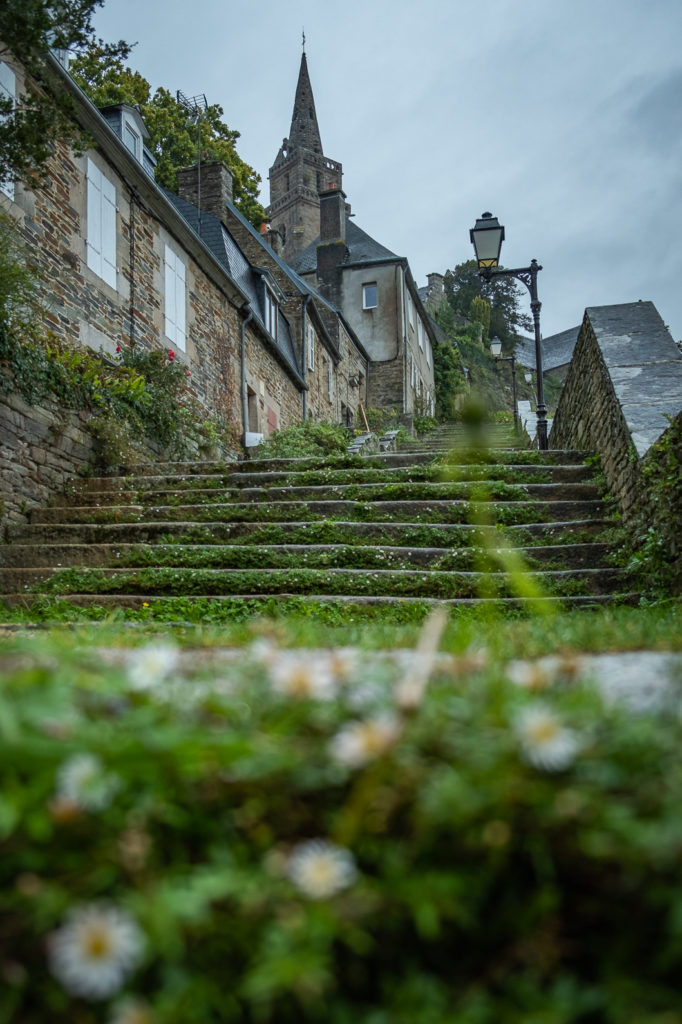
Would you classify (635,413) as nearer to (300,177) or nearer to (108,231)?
(108,231)

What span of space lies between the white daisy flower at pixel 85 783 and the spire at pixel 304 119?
6385 centimetres

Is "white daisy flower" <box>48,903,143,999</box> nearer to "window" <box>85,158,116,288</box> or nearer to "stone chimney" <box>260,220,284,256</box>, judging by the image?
"window" <box>85,158,116,288</box>

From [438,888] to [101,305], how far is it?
10440 millimetres

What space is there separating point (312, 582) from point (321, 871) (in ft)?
14.6

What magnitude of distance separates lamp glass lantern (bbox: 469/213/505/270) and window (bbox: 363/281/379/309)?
1940 cm

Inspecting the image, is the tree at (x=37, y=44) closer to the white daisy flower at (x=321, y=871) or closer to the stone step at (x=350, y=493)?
the stone step at (x=350, y=493)

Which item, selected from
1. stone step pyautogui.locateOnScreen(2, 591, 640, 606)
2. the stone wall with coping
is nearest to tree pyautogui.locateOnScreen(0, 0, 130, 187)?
stone step pyautogui.locateOnScreen(2, 591, 640, 606)

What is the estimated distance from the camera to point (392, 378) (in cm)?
2891

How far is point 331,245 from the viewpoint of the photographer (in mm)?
28750

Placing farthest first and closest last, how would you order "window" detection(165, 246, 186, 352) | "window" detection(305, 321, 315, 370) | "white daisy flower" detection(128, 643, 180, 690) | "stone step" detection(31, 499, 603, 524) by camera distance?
1. "window" detection(305, 321, 315, 370)
2. "window" detection(165, 246, 186, 352)
3. "stone step" detection(31, 499, 603, 524)
4. "white daisy flower" detection(128, 643, 180, 690)

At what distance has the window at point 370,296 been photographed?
28688 millimetres

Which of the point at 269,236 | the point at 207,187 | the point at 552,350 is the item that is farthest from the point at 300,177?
the point at 207,187

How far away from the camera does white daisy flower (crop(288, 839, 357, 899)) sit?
83cm

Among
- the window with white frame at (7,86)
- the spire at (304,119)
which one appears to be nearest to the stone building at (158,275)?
the window with white frame at (7,86)
